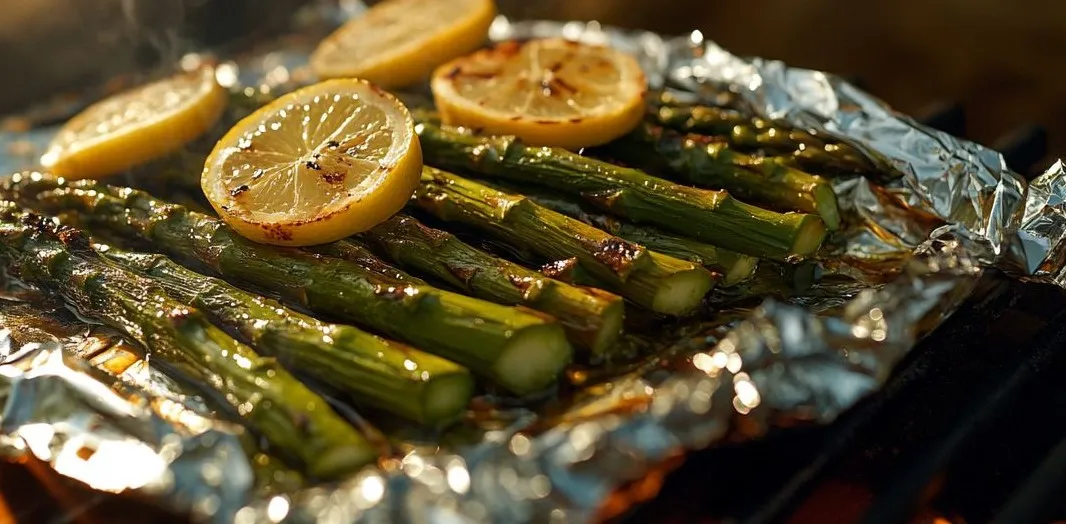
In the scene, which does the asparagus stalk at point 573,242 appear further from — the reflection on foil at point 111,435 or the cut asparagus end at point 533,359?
the reflection on foil at point 111,435

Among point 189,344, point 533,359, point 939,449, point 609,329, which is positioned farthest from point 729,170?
point 189,344

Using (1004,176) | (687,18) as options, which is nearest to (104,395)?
(1004,176)

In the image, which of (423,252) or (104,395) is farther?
(423,252)

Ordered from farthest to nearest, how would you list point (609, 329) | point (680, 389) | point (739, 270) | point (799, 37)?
point (799, 37) → point (739, 270) → point (609, 329) → point (680, 389)

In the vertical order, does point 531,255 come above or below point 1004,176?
below

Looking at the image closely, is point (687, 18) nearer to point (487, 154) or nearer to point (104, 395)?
point (487, 154)

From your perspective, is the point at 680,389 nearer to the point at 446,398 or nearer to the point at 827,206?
the point at 446,398

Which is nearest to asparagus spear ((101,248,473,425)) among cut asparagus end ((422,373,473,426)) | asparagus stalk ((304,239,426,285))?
cut asparagus end ((422,373,473,426))

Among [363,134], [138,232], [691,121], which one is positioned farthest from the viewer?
[691,121]
